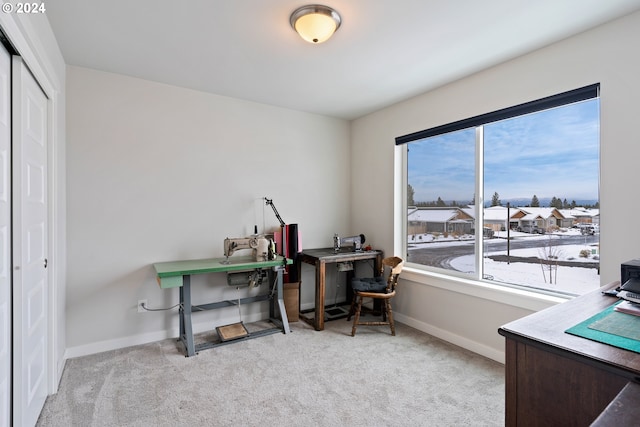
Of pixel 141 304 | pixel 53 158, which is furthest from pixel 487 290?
pixel 53 158

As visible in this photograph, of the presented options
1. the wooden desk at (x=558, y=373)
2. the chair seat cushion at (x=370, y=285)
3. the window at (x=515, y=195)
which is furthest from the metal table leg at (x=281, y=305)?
the wooden desk at (x=558, y=373)

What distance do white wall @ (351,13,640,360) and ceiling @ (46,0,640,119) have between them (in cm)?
16

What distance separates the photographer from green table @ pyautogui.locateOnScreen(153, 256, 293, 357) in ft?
8.74

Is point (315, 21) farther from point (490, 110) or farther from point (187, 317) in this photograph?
point (187, 317)

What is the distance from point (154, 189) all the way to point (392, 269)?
256cm

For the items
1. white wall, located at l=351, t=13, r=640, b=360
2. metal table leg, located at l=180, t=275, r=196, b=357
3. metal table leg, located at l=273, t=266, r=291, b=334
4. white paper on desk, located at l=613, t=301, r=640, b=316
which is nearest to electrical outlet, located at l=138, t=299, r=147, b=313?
metal table leg, located at l=180, t=275, r=196, b=357

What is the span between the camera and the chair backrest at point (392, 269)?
3.25 meters

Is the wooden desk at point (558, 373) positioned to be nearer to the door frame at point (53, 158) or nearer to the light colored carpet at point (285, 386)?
the light colored carpet at point (285, 386)

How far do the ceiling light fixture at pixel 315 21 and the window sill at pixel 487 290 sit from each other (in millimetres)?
2420

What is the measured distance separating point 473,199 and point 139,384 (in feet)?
10.6

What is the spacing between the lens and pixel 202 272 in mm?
2738

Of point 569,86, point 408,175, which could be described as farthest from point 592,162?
point 408,175

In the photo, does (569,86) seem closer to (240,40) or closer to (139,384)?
(240,40)

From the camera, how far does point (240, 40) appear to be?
89.4 inches
